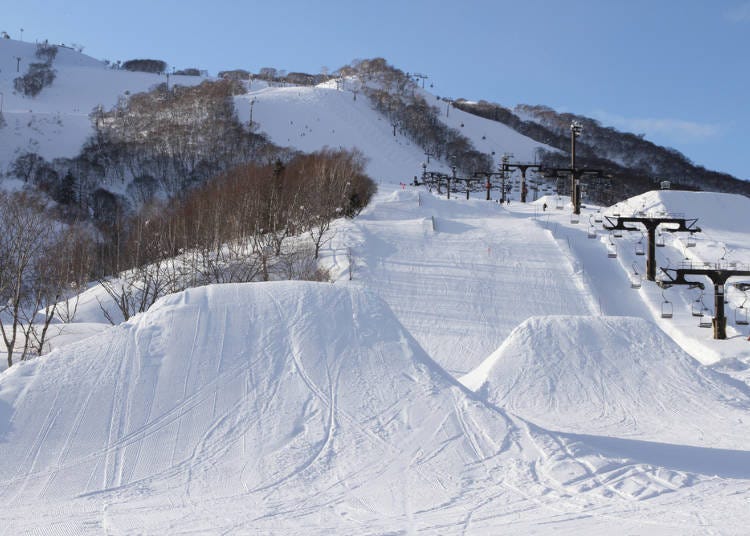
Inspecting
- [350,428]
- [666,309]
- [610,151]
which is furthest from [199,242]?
[610,151]

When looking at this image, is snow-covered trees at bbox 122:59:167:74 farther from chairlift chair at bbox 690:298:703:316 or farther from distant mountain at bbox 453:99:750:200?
chairlift chair at bbox 690:298:703:316

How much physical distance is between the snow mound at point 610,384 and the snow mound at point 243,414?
3230 millimetres

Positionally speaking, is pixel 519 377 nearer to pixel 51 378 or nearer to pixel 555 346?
pixel 555 346

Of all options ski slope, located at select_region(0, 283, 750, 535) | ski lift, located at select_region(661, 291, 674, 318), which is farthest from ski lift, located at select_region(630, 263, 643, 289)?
ski slope, located at select_region(0, 283, 750, 535)

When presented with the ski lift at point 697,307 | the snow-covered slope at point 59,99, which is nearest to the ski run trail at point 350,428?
the ski lift at point 697,307

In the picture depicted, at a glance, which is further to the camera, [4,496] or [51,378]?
[51,378]

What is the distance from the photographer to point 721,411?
46.5 ft

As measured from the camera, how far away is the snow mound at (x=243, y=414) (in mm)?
9211

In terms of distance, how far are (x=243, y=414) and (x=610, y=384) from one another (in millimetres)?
8600

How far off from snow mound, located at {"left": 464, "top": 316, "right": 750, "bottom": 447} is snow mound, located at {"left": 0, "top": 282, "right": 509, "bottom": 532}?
10.6 feet

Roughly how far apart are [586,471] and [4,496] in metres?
7.80

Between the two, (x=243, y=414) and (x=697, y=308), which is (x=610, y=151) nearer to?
(x=697, y=308)

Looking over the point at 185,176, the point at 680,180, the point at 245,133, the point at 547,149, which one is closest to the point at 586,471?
the point at 185,176

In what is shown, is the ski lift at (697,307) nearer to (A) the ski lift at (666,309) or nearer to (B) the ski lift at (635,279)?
(A) the ski lift at (666,309)
